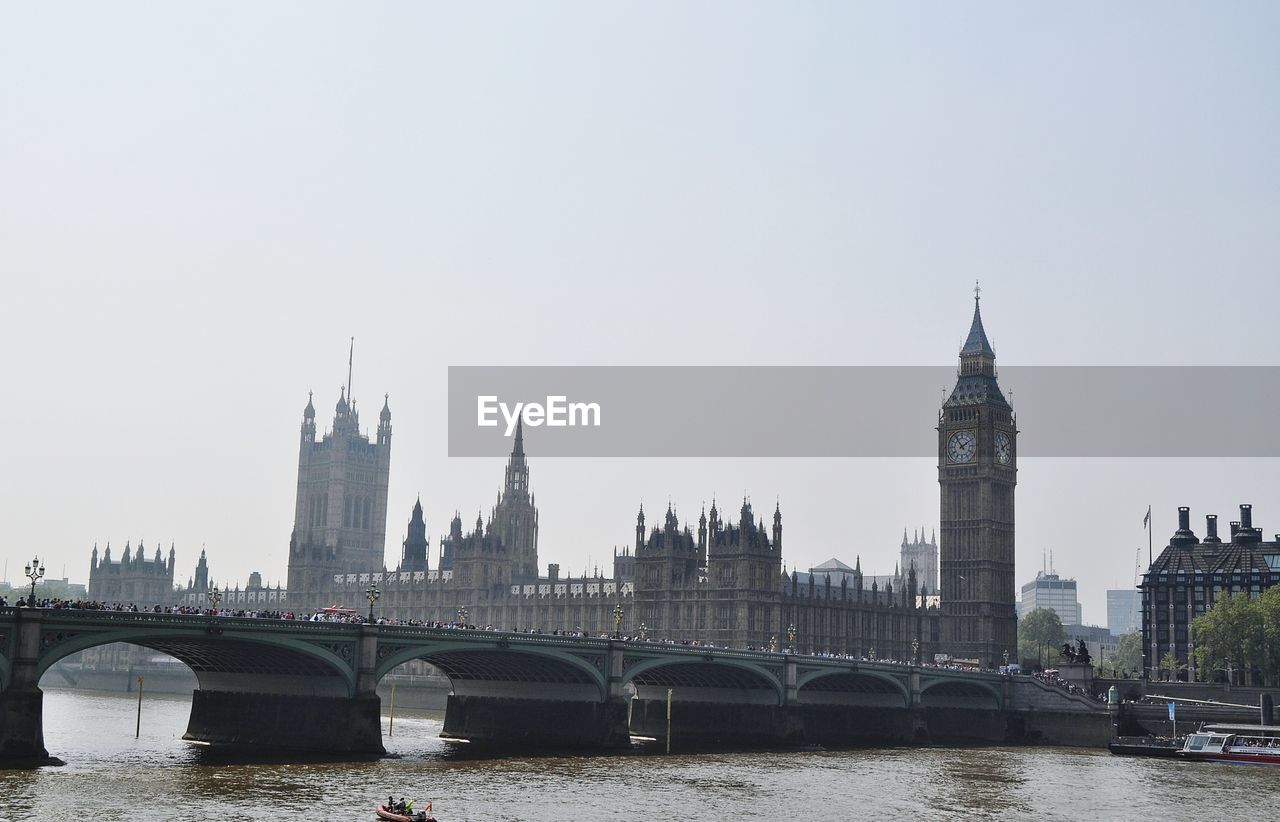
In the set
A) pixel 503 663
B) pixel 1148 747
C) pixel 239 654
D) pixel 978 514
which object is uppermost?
pixel 978 514

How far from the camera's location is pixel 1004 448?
189375 mm

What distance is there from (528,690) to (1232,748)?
166ft

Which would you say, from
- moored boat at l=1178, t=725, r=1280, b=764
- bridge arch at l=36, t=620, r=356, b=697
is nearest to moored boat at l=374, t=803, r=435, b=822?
bridge arch at l=36, t=620, r=356, b=697

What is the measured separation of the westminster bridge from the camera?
73.7m

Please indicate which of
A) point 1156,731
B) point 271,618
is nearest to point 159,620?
point 271,618

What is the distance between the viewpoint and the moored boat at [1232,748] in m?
105

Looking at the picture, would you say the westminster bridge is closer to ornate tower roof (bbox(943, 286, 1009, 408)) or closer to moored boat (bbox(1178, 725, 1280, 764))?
moored boat (bbox(1178, 725, 1280, 764))

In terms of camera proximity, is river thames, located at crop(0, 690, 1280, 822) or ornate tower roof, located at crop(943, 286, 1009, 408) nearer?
river thames, located at crop(0, 690, 1280, 822)

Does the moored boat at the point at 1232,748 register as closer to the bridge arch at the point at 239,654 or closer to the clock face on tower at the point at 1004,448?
the bridge arch at the point at 239,654

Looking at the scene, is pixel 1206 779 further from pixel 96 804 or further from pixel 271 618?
pixel 96 804

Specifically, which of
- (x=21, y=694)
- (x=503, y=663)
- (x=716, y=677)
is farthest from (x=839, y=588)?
(x=21, y=694)

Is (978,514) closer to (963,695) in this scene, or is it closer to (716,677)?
(963,695)

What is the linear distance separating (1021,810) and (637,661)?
37175 mm

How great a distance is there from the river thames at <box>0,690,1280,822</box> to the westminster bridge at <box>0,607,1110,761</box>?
3812 mm
